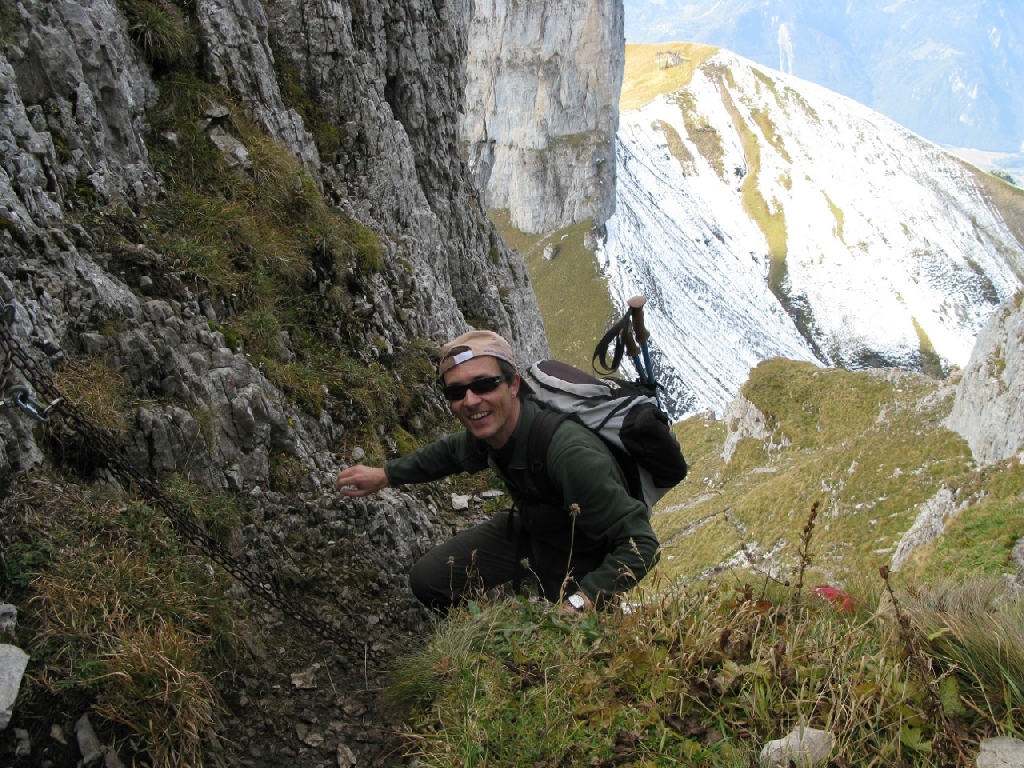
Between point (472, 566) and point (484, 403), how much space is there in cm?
148

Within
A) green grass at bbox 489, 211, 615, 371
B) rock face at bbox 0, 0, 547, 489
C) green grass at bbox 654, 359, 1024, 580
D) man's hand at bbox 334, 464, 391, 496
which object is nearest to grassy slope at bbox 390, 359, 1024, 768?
man's hand at bbox 334, 464, 391, 496

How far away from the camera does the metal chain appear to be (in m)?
4.41

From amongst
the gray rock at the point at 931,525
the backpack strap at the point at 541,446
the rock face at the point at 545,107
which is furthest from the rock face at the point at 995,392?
the rock face at the point at 545,107

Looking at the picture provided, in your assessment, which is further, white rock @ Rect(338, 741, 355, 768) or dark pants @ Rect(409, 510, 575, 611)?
dark pants @ Rect(409, 510, 575, 611)

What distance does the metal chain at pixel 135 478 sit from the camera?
4412 mm

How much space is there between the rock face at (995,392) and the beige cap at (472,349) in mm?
23030

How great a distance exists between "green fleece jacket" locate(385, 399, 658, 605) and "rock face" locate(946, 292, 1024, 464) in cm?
2253

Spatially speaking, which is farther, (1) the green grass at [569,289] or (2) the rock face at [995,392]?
(1) the green grass at [569,289]

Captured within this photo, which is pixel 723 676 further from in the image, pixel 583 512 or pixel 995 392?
pixel 995 392

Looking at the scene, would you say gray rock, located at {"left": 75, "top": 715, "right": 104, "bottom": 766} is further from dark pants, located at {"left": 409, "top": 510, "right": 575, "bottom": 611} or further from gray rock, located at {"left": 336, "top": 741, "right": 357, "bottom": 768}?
dark pants, located at {"left": 409, "top": 510, "right": 575, "bottom": 611}

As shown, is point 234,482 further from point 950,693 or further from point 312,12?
point 312,12

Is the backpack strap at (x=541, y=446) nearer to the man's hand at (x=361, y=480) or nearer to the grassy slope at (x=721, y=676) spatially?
the grassy slope at (x=721, y=676)

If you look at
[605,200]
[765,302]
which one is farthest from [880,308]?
[605,200]

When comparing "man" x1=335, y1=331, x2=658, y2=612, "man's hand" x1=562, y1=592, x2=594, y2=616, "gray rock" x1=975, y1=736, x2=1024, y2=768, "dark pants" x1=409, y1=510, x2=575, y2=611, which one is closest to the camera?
"gray rock" x1=975, y1=736, x2=1024, y2=768
